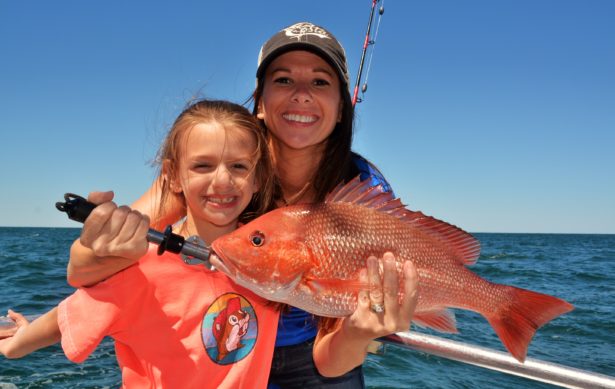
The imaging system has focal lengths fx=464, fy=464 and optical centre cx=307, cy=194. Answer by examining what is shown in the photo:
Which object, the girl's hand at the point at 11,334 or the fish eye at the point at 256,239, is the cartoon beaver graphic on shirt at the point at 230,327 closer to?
the fish eye at the point at 256,239

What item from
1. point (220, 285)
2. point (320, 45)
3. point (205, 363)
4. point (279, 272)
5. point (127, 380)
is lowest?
point (127, 380)

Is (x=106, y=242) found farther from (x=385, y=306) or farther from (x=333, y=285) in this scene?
(x=385, y=306)

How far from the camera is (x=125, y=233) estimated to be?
4.94 feet

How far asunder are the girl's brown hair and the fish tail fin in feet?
4.26

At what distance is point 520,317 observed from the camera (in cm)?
208

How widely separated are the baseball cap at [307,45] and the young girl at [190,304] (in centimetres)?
41

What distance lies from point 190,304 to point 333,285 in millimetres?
691

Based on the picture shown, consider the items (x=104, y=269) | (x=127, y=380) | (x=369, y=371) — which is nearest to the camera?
(x=104, y=269)

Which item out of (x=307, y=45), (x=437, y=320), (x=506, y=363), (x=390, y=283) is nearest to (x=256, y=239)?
(x=390, y=283)

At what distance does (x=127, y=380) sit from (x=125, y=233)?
→ 94 centimetres

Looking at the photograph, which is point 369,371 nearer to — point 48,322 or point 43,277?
point 48,322

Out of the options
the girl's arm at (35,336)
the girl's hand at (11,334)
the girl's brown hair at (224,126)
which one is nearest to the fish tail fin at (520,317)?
the girl's brown hair at (224,126)

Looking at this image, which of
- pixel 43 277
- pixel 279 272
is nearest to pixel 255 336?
pixel 279 272

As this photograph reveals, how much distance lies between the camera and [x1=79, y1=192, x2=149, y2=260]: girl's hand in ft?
4.81
